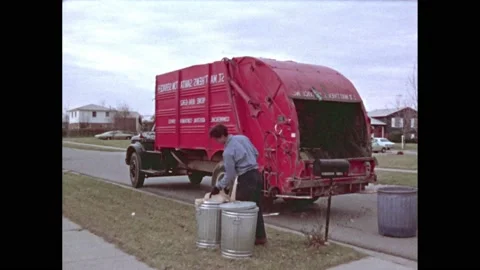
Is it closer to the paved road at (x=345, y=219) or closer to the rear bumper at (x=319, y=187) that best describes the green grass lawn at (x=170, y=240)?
the paved road at (x=345, y=219)

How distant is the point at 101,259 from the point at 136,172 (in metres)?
8.46

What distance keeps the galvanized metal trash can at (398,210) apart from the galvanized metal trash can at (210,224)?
2861 millimetres

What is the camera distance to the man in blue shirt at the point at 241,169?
7.26 m

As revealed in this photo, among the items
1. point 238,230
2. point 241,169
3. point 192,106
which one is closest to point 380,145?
point 192,106

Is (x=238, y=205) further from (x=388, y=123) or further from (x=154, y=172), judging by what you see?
(x=388, y=123)

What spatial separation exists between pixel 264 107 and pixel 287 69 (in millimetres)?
892

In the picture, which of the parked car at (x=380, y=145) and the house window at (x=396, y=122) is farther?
the house window at (x=396, y=122)

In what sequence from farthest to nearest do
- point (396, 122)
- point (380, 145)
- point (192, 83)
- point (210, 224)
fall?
Result: point (396, 122)
point (380, 145)
point (192, 83)
point (210, 224)

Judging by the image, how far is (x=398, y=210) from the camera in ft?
27.8

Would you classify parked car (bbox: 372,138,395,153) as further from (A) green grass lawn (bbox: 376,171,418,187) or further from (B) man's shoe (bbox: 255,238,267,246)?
(B) man's shoe (bbox: 255,238,267,246)

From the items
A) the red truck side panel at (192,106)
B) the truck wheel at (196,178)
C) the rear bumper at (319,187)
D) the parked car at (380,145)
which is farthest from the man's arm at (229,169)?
the parked car at (380,145)

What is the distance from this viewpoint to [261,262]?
260 inches
